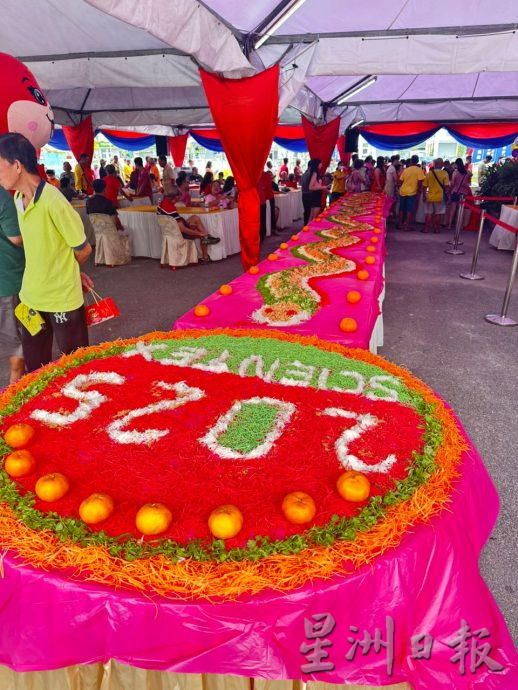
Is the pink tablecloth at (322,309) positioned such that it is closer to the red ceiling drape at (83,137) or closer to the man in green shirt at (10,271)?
→ the man in green shirt at (10,271)

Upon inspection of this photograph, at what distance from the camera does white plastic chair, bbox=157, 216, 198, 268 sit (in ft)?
23.1

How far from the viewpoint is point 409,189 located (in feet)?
35.9

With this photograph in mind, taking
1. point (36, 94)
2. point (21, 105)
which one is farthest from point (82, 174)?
point (21, 105)

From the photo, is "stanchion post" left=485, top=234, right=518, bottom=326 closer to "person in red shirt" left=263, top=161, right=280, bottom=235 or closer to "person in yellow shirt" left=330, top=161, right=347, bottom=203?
"person in red shirt" left=263, top=161, right=280, bottom=235

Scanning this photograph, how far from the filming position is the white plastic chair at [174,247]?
7035 mm

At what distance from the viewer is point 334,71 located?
6156 millimetres

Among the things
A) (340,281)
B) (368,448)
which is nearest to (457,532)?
(368,448)

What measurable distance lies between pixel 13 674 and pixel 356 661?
88 centimetres

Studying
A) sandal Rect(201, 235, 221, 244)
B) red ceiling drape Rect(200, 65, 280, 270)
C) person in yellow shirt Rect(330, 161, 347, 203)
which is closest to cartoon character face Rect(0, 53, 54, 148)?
red ceiling drape Rect(200, 65, 280, 270)

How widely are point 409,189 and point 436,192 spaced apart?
2.39 ft

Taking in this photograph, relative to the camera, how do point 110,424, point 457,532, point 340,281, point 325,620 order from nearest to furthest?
1. point 325,620
2. point 457,532
3. point 110,424
4. point 340,281

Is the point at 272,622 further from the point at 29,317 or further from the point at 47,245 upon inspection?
the point at 29,317

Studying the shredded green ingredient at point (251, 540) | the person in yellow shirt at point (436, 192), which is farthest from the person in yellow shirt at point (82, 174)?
the shredded green ingredient at point (251, 540)

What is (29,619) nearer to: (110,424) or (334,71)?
(110,424)
